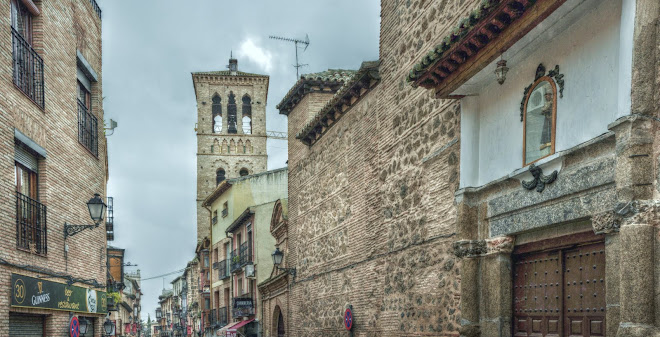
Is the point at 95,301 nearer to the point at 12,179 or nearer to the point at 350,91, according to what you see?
the point at 12,179

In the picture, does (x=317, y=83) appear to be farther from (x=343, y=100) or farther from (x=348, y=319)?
(x=348, y=319)

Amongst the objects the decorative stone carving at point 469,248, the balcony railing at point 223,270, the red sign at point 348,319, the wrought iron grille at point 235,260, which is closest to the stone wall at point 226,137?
the balcony railing at point 223,270

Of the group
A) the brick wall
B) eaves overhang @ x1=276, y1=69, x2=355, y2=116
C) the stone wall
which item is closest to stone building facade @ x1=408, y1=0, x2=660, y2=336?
the brick wall

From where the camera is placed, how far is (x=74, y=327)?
12.6m

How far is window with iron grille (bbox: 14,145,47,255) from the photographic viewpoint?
1068 centimetres

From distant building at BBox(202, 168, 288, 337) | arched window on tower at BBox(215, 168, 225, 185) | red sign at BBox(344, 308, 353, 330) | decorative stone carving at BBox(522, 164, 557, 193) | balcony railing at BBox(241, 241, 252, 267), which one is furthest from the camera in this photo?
arched window on tower at BBox(215, 168, 225, 185)

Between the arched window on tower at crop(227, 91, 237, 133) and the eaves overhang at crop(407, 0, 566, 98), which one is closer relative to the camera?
the eaves overhang at crop(407, 0, 566, 98)

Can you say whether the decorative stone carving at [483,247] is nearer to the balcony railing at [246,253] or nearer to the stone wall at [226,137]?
the balcony railing at [246,253]

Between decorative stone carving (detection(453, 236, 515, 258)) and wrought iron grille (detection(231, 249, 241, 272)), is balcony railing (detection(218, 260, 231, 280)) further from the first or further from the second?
decorative stone carving (detection(453, 236, 515, 258))

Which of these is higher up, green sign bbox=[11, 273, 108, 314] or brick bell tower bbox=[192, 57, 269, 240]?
brick bell tower bbox=[192, 57, 269, 240]

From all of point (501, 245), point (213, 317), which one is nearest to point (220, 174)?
point (213, 317)

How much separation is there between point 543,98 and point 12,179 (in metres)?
7.44

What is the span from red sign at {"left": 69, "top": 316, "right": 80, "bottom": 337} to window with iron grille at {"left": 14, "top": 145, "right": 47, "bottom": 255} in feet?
5.35

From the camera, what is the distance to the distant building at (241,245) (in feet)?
89.6
